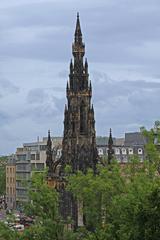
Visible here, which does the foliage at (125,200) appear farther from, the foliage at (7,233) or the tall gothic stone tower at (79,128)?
the tall gothic stone tower at (79,128)

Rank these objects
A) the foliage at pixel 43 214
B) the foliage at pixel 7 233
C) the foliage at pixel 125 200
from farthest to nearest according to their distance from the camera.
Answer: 1. the foliage at pixel 7 233
2. the foliage at pixel 43 214
3. the foliage at pixel 125 200

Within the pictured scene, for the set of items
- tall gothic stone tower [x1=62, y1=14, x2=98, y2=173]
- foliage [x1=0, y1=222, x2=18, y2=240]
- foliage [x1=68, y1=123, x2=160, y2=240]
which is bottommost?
→ foliage [x1=0, y1=222, x2=18, y2=240]

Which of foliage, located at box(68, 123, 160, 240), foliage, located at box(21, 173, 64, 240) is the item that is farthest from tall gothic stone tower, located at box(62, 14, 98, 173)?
foliage, located at box(21, 173, 64, 240)

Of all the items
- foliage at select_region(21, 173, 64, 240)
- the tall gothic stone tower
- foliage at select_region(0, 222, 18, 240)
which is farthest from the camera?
the tall gothic stone tower

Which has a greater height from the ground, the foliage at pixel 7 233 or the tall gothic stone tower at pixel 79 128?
the tall gothic stone tower at pixel 79 128

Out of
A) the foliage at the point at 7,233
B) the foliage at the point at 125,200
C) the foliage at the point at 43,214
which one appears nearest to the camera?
the foliage at the point at 125,200

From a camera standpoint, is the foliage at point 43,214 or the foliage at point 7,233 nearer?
the foliage at point 43,214

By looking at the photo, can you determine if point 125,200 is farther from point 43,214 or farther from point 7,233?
point 7,233

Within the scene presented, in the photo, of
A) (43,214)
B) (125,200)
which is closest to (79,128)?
(43,214)

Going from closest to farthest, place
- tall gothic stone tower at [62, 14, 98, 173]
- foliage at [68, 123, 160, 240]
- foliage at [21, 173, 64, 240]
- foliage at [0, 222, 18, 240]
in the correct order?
1. foliage at [68, 123, 160, 240]
2. foliage at [21, 173, 64, 240]
3. foliage at [0, 222, 18, 240]
4. tall gothic stone tower at [62, 14, 98, 173]

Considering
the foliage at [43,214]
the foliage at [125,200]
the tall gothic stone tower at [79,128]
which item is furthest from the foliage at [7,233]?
the tall gothic stone tower at [79,128]

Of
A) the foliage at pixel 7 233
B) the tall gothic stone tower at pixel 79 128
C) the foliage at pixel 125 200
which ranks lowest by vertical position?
the foliage at pixel 7 233

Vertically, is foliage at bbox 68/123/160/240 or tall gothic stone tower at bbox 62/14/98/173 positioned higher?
tall gothic stone tower at bbox 62/14/98/173

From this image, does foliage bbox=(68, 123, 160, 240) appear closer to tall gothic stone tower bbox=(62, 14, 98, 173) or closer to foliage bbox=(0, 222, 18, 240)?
foliage bbox=(0, 222, 18, 240)
